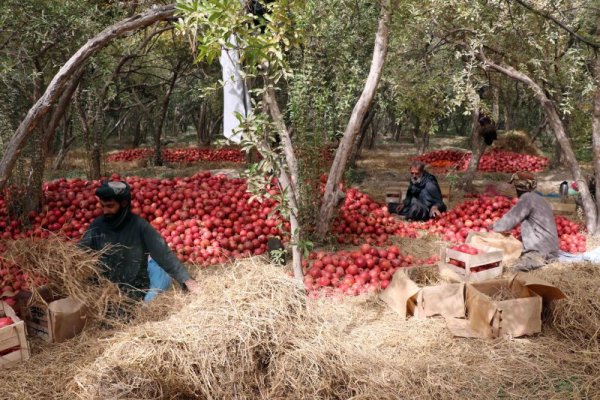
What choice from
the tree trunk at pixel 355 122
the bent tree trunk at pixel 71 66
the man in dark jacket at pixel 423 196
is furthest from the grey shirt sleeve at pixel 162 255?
the man in dark jacket at pixel 423 196

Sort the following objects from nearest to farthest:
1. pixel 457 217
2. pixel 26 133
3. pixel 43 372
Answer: pixel 43 372 < pixel 26 133 < pixel 457 217

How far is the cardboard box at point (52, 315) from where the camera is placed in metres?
3.71

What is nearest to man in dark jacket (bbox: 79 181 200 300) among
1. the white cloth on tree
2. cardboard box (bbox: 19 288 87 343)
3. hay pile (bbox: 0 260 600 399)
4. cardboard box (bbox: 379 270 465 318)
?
cardboard box (bbox: 19 288 87 343)

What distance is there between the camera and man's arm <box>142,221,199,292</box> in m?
4.24

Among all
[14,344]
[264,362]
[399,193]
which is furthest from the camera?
[399,193]

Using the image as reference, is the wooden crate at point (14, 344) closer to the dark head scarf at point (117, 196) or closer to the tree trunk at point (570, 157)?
the dark head scarf at point (117, 196)

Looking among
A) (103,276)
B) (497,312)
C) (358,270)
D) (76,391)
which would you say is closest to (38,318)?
(103,276)

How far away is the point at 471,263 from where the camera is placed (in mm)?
5547

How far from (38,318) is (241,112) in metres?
2.41

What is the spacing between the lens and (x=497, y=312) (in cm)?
444

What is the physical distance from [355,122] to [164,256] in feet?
11.0

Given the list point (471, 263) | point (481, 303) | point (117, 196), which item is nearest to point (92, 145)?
point (117, 196)

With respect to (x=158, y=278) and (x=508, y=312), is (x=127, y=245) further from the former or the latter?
(x=508, y=312)

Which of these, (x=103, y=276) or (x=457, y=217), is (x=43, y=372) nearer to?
(x=103, y=276)
